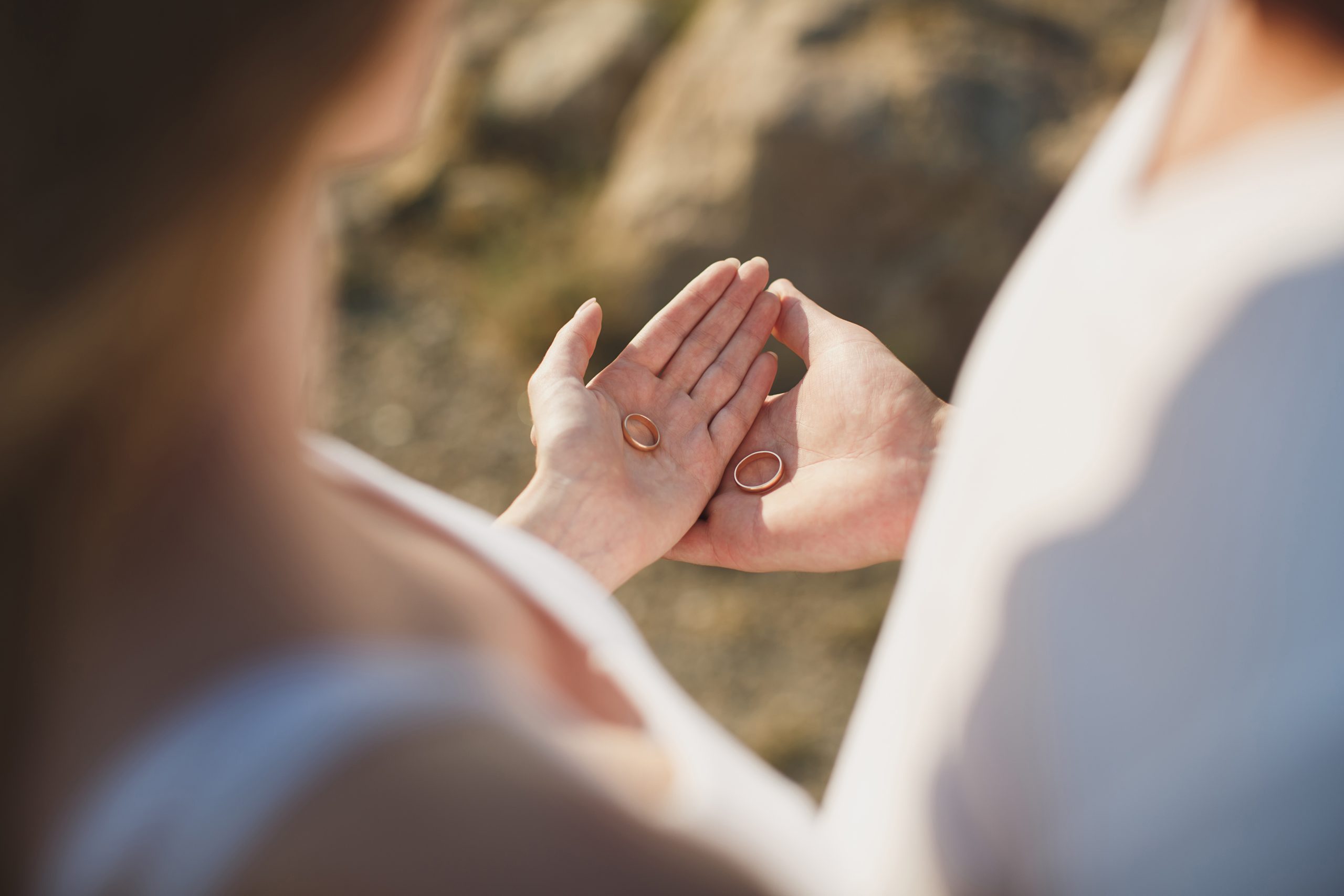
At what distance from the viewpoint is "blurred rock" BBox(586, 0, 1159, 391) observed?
90.0 inches

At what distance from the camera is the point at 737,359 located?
1136 millimetres

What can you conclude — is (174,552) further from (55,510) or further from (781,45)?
(781,45)

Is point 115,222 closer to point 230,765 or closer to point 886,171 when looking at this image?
point 230,765

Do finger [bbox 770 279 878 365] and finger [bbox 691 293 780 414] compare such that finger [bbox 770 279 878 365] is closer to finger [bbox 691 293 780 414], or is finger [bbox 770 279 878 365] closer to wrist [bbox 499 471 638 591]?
finger [bbox 691 293 780 414]

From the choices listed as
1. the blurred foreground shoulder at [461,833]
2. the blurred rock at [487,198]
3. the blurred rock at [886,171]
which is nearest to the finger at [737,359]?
the blurred foreground shoulder at [461,833]

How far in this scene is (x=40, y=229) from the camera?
1.11 feet

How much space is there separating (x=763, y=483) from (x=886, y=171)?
4.74 feet

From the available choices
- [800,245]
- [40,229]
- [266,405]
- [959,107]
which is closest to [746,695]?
[800,245]

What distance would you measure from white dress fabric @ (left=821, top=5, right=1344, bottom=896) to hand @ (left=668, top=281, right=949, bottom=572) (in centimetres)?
46

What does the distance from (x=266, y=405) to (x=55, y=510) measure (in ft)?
0.31

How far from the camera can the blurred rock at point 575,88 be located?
108 inches

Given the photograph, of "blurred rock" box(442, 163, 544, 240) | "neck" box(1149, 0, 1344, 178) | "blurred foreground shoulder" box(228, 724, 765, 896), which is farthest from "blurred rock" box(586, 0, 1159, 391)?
"blurred foreground shoulder" box(228, 724, 765, 896)

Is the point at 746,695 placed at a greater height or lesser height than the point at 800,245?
lesser

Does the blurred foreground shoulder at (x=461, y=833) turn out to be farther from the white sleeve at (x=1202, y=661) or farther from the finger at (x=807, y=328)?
the finger at (x=807, y=328)
